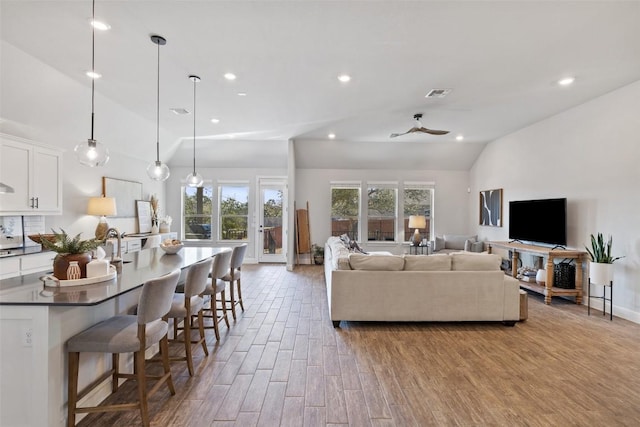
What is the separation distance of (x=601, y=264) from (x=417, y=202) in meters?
4.71

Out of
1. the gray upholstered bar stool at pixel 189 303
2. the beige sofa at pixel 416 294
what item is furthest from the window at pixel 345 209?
the gray upholstered bar stool at pixel 189 303

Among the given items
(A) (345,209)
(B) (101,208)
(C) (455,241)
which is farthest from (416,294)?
(B) (101,208)

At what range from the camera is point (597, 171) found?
14.9 ft

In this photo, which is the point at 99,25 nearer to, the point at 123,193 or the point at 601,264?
the point at 123,193

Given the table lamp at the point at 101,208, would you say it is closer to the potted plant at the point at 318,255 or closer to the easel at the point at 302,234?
the easel at the point at 302,234

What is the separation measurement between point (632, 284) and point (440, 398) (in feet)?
11.7

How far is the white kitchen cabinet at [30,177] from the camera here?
374 cm

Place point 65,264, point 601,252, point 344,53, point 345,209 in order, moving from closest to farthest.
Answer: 1. point 65,264
2. point 344,53
3. point 601,252
4. point 345,209

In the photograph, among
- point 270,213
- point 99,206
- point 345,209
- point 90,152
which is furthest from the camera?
point 345,209

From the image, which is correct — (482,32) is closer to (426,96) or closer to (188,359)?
(426,96)

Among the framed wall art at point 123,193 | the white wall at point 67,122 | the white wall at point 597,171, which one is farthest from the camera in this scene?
the framed wall art at point 123,193

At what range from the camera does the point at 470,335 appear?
11.9 ft

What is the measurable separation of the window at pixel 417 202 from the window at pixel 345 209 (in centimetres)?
130

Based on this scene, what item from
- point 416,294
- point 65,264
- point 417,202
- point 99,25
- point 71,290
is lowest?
point 416,294
